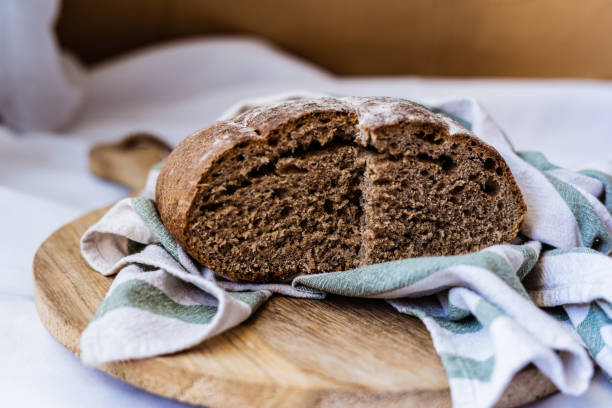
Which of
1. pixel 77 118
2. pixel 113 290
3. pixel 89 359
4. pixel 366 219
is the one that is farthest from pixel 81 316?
pixel 77 118

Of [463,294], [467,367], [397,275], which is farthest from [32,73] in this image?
[467,367]

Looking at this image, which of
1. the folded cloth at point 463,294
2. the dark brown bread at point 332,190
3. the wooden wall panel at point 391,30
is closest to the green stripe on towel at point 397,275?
the folded cloth at point 463,294

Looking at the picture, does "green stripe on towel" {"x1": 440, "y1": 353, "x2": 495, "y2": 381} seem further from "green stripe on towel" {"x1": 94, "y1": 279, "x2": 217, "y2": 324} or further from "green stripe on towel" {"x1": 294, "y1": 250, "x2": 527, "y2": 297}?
"green stripe on towel" {"x1": 94, "y1": 279, "x2": 217, "y2": 324}

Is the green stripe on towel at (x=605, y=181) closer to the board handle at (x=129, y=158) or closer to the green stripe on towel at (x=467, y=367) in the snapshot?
the green stripe on towel at (x=467, y=367)

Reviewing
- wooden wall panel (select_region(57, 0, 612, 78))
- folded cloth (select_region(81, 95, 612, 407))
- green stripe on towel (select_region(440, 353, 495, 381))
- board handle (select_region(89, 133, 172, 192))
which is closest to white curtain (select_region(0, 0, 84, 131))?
wooden wall panel (select_region(57, 0, 612, 78))

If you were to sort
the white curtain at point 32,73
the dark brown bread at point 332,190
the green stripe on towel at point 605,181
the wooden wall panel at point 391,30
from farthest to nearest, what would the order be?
the wooden wall panel at point 391,30 → the white curtain at point 32,73 → the green stripe on towel at point 605,181 → the dark brown bread at point 332,190

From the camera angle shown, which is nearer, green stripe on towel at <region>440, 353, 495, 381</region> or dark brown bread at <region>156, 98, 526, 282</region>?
green stripe on towel at <region>440, 353, 495, 381</region>
